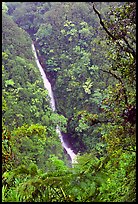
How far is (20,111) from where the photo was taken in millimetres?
14430

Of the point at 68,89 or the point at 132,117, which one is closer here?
the point at 132,117

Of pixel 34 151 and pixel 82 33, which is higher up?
pixel 82 33

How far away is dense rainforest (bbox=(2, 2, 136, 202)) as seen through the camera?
3.33 m

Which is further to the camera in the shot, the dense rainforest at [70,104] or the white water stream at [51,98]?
the white water stream at [51,98]

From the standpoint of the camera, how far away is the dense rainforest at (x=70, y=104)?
3326 millimetres

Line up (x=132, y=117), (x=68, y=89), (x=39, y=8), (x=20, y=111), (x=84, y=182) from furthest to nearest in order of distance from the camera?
(x=39, y=8) → (x=68, y=89) → (x=20, y=111) → (x=132, y=117) → (x=84, y=182)

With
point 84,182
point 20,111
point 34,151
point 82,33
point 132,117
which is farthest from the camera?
point 82,33

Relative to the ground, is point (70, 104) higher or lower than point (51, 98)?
lower

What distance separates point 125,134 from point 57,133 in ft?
40.0

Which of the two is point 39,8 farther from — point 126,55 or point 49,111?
point 126,55

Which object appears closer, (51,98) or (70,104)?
(70,104)

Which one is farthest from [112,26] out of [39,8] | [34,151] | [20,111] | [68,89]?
[39,8]

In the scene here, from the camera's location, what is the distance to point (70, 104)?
59.9ft

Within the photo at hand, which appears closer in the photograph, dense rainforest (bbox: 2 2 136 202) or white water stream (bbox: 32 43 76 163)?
dense rainforest (bbox: 2 2 136 202)
